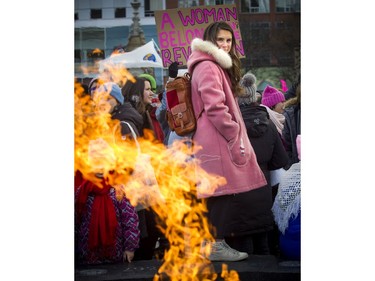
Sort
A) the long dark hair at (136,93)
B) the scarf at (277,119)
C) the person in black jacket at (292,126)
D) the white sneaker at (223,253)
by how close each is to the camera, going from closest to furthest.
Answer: the person in black jacket at (292,126), the white sneaker at (223,253), the long dark hair at (136,93), the scarf at (277,119)

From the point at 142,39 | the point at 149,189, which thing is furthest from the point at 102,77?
the point at 149,189

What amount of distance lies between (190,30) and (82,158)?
3.60 feet

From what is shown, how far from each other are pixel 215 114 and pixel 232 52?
16.8 inches

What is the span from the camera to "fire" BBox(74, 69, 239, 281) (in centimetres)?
663

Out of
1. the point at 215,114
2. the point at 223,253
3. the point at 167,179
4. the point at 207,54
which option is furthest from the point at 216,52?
the point at 223,253

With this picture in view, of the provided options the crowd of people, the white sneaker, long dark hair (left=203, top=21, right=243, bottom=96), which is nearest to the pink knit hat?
the crowd of people

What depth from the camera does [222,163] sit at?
662 centimetres

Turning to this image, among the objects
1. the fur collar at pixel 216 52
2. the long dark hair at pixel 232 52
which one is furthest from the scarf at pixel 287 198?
the fur collar at pixel 216 52

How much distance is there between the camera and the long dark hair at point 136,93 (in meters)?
6.76

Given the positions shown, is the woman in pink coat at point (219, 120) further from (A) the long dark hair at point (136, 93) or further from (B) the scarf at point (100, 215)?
(B) the scarf at point (100, 215)

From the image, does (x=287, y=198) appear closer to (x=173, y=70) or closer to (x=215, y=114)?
(x=215, y=114)

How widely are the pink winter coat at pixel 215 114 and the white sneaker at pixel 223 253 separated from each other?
337 millimetres

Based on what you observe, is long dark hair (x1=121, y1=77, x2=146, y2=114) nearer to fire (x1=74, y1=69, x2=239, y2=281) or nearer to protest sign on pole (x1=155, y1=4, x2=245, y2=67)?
fire (x1=74, y1=69, x2=239, y2=281)

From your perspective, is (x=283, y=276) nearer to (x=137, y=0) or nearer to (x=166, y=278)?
(x=166, y=278)
